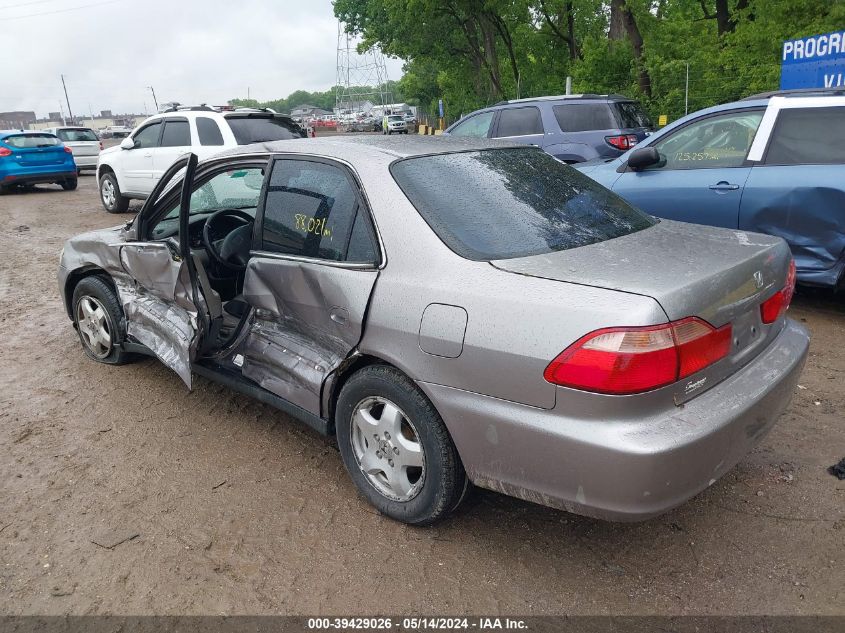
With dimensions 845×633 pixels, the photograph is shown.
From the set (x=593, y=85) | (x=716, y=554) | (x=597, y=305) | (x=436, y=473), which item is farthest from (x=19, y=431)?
(x=593, y=85)

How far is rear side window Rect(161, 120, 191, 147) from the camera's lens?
10.8 meters

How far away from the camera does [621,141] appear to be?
1030cm

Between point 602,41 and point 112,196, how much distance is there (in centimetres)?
1402

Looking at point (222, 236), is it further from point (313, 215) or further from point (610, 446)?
point (610, 446)

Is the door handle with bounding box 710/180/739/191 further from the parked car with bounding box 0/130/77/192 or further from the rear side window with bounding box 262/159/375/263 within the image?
the parked car with bounding box 0/130/77/192

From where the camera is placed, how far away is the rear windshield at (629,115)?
10.5 m

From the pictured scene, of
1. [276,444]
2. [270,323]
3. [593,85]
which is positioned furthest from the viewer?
[593,85]

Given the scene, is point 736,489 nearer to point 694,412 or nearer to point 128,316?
point 694,412

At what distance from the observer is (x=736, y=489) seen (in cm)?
322

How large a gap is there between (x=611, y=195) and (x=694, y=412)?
1541mm

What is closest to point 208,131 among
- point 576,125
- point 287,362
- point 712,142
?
point 576,125

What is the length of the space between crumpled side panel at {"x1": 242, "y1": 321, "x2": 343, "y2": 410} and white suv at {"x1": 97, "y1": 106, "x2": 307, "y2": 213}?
258 inches

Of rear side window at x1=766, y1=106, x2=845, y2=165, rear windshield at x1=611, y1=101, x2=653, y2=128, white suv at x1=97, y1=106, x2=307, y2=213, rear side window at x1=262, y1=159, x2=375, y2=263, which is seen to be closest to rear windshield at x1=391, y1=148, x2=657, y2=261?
rear side window at x1=262, y1=159, x2=375, y2=263

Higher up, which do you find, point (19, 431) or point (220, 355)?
point (220, 355)
